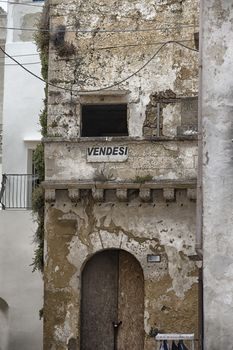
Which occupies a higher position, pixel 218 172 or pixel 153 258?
pixel 218 172

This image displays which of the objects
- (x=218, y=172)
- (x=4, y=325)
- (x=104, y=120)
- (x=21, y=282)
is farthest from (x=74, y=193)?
(x=4, y=325)

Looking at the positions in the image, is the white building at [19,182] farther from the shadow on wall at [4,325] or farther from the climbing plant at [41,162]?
the climbing plant at [41,162]

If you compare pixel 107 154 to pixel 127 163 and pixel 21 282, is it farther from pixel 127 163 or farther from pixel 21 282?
pixel 21 282

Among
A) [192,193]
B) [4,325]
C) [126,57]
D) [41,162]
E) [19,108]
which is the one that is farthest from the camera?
[19,108]

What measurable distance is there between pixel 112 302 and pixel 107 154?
3366 mm

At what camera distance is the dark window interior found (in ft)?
57.7

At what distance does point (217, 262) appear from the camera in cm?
1251

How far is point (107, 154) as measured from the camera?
1650cm

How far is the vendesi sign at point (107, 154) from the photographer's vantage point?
16.5 metres

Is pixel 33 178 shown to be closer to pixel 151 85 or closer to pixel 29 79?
pixel 29 79

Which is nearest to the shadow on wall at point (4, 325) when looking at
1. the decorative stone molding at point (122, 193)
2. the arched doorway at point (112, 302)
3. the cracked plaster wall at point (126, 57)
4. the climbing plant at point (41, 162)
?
the climbing plant at point (41, 162)

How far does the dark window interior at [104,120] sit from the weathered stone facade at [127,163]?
1.97 feet

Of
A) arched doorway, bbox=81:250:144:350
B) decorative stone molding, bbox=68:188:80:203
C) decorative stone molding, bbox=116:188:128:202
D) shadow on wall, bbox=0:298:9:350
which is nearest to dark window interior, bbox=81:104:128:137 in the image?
decorative stone molding, bbox=68:188:80:203

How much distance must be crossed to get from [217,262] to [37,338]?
322 inches
